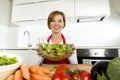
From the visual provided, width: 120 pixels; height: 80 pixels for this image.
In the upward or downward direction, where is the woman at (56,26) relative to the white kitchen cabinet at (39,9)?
downward

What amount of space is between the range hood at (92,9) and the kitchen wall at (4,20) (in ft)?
4.65

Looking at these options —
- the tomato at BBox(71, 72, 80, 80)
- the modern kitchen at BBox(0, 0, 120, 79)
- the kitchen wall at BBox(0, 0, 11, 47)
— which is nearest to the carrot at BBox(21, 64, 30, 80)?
the tomato at BBox(71, 72, 80, 80)

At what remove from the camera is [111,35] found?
8.36 ft

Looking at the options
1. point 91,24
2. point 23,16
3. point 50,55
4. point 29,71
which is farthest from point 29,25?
point 29,71

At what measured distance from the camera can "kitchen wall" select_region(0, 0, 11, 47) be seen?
9.18 feet

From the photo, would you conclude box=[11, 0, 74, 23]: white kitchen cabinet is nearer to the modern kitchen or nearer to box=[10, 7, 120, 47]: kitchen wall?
the modern kitchen

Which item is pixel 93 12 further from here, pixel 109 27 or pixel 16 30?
pixel 16 30

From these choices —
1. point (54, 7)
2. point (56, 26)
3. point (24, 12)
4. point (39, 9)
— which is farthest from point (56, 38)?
point (24, 12)

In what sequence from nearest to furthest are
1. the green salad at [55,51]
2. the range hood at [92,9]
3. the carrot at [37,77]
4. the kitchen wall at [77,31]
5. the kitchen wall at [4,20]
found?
the carrot at [37,77]
the green salad at [55,51]
the range hood at [92,9]
the kitchen wall at [77,31]
the kitchen wall at [4,20]

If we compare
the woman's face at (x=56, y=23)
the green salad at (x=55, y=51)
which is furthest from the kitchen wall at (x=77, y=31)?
the green salad at (x=55, y=51)

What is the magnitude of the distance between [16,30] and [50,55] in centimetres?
212

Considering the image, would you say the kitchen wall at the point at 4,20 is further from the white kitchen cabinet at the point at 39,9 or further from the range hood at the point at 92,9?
the range hood at the point at 92,9

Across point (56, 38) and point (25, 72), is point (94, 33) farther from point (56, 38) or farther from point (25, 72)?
point (25, 72)

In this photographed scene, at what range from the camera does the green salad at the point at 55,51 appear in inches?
41.4
